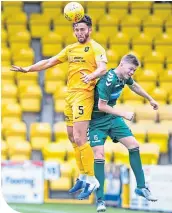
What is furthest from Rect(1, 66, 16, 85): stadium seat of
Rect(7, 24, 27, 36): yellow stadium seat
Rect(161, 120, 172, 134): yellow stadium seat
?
Rect(161, 120, 172, 134): yellow stadium seat

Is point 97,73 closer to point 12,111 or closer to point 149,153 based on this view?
point 149,153

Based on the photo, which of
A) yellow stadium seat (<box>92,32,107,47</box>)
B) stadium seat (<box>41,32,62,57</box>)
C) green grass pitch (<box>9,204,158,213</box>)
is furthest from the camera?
stadium seat (<box>41,32,62,57</box>)

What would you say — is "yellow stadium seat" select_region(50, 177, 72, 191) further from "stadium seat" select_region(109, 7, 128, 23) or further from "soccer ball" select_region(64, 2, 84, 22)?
"soccer ball" select_region(64, 2, 84, 22)

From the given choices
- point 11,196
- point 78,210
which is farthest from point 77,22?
point 11,196

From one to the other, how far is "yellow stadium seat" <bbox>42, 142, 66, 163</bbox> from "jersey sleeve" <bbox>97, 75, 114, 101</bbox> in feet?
17.6

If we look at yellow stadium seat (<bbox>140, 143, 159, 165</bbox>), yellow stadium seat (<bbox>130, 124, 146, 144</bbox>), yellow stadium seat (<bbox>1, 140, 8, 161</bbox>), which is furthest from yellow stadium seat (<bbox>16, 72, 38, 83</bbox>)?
yellow stadium seat (<bbox>140, 143, 159, 165</bbox>)

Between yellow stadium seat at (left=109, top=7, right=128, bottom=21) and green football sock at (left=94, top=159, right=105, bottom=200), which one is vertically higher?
yellow stadium seat at (left=109, top=7, right=128, bottom=21)

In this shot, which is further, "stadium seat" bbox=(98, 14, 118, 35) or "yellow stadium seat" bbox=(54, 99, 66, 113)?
"stadium seat" bbox=(98, 14, 118, 35)

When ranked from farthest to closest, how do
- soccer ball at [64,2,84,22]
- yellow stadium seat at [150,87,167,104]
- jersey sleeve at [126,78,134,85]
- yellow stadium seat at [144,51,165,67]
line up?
yellow stadium seat at [144,51,165,67] < yellow stadium seat at [150,87,167,104] < jersey sleeve at [126,78,134,85] < soccer ball at [64,2,84,22]

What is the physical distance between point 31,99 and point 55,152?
1327 millimetres

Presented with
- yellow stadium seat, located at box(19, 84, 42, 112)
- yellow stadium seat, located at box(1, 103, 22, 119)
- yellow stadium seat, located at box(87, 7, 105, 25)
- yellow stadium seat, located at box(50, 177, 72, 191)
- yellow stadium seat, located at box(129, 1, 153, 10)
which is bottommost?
yellow stadium seat, located at box(50, 177, 72, 191)

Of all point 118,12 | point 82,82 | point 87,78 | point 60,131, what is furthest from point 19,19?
point 87,78

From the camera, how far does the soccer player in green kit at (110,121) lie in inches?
350

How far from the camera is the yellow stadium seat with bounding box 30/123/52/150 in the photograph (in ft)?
48.1
